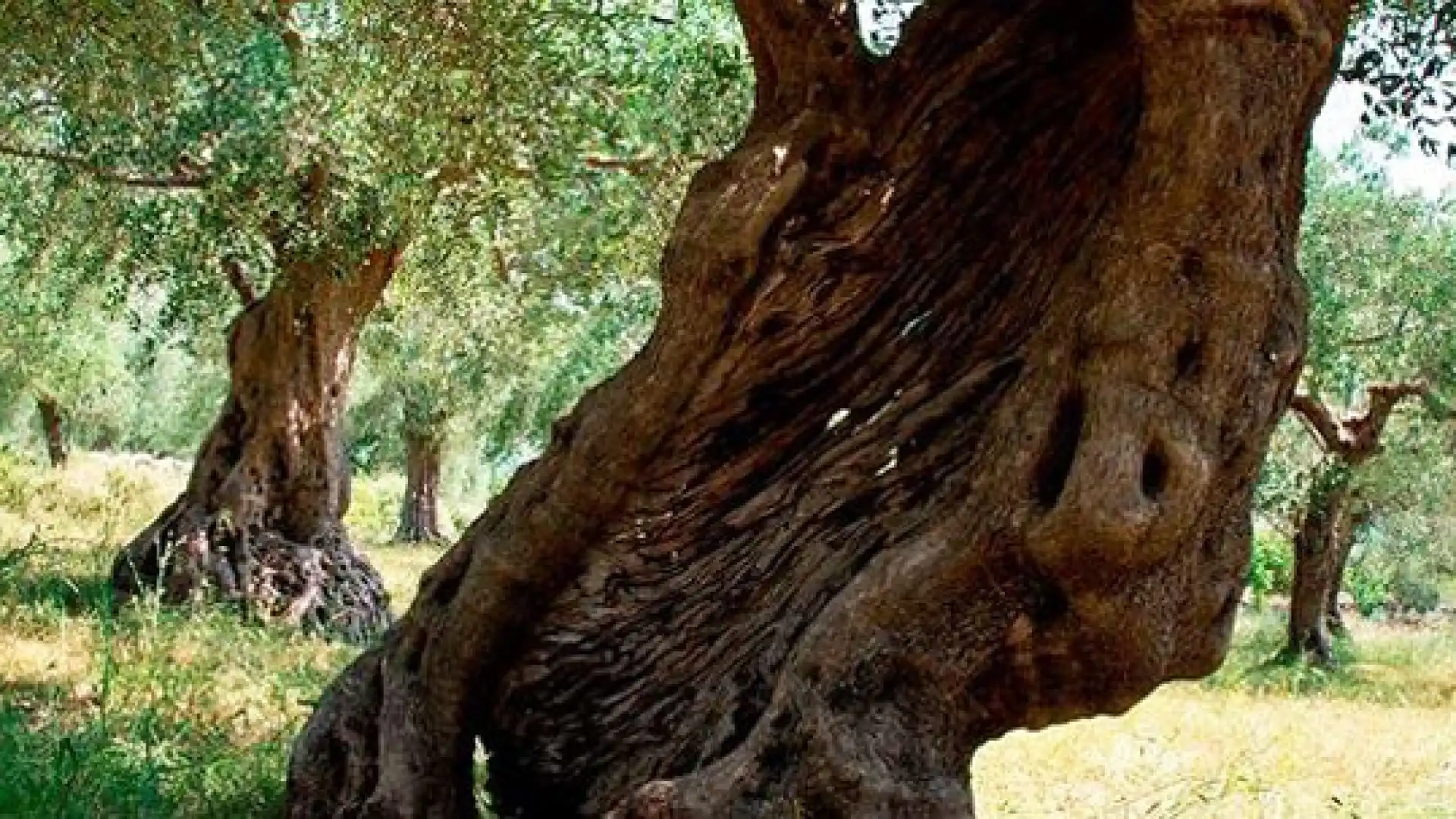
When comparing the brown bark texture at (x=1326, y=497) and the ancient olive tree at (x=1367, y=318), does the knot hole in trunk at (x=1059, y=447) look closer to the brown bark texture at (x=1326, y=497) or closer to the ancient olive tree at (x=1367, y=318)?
the ancient olive tree at (x=1367, y=318)

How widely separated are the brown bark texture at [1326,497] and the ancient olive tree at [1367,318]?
2 cm

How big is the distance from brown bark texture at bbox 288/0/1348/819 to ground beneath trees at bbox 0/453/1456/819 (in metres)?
0.74

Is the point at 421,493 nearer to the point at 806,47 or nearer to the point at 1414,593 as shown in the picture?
the point at 1414,593

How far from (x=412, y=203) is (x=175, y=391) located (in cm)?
4265

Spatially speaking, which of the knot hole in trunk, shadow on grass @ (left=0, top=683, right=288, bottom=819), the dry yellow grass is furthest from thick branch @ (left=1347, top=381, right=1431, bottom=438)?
the knot hole in trunk

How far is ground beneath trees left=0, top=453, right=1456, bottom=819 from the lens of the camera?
225 inches

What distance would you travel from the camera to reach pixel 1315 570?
22.4 metres

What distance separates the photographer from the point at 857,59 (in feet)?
17.5

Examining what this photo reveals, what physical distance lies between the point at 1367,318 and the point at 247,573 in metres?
14.6

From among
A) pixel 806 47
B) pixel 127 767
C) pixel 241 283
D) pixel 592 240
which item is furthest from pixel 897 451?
pixel 592 240

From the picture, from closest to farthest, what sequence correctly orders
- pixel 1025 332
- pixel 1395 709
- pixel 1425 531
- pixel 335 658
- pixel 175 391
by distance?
pixel 1025 332 → pixel 335 658 → pixel 1395 709 → pixel 1425 531 → pixel 175 391

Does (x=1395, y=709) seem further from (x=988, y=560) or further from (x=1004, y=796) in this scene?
(x=988, y=560)

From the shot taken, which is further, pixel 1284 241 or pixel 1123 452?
pixel 1284 241

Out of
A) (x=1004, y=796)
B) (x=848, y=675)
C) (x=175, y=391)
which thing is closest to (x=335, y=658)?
(x=1004, y=796)
